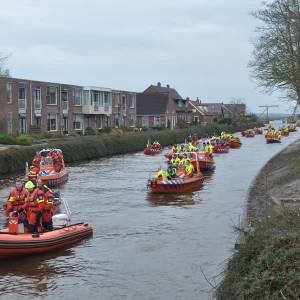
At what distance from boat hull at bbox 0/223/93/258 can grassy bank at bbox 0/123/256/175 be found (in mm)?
19990

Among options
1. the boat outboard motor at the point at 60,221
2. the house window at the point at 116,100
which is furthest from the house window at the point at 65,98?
the boat outboard motor at the point at 60,221

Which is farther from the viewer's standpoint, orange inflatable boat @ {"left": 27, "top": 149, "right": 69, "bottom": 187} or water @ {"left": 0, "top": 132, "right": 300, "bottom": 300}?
orange inflatable boat @ {"left": 27, "top": 149, "right": 69, "bottom": 187}

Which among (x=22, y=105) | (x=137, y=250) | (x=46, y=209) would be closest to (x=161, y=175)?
(x=137, y=250)

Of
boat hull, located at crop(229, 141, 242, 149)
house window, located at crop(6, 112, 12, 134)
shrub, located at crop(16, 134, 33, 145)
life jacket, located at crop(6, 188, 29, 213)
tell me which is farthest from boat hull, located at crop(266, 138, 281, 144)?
life jacket, located at crop(6, 188, 29, 213)

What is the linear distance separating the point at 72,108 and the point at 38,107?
7.13m

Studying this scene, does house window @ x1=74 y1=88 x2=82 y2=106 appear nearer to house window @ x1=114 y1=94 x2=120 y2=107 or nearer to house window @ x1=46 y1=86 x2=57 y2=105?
house window @ x1=46 y1=86 x2=57 y2=105

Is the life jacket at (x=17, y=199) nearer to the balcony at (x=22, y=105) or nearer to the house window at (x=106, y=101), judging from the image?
the balcony at (x=22, y=105)

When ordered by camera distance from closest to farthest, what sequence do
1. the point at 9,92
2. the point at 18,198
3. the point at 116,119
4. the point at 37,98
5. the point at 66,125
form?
1. the point at 18,198
2. the point at 9,92
3. the point at 37,98
4. the point at 66,125
5. the point at 116,119

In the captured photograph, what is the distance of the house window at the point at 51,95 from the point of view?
2245 inches

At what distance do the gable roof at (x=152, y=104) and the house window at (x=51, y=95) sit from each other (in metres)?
29.5

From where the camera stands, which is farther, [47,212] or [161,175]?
[161,175]

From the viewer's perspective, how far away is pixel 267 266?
7.79m

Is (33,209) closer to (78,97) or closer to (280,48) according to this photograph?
(280,48)

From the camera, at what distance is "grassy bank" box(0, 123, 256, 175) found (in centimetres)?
3628
